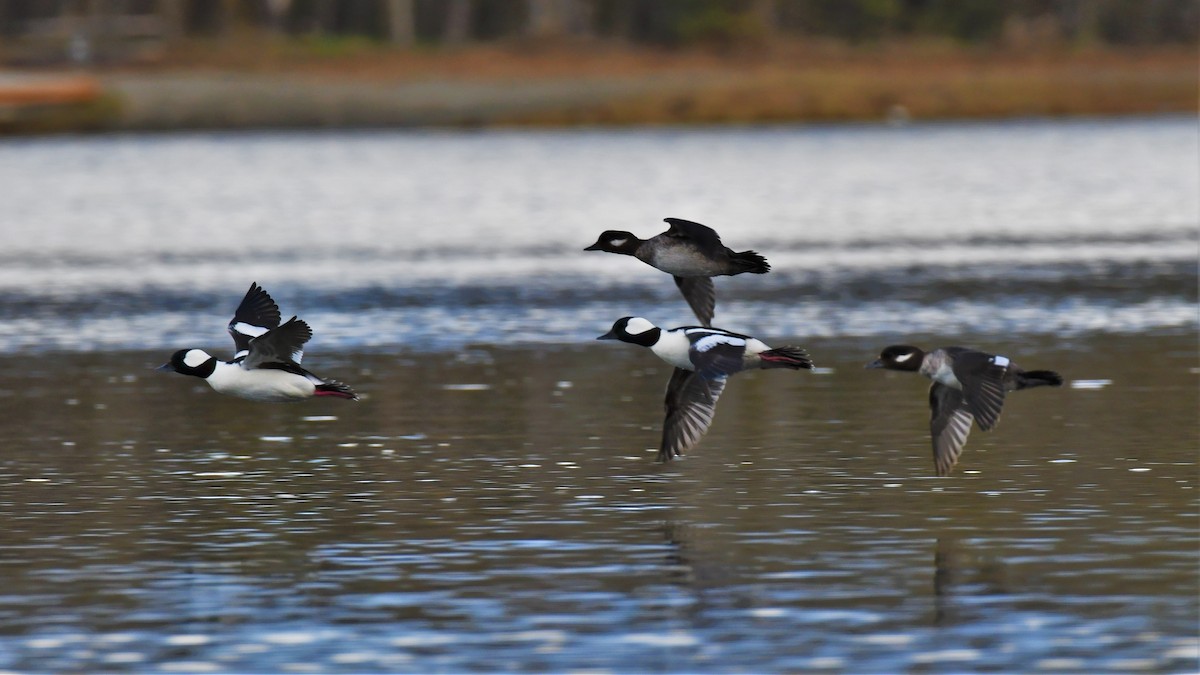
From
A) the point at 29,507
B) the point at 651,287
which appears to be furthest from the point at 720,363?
the point at 651,287

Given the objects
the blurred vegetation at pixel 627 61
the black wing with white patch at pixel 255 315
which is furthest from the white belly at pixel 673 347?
the blurred vegetation at pixel 627 61

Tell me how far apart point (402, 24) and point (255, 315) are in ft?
301

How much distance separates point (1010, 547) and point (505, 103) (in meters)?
82.8

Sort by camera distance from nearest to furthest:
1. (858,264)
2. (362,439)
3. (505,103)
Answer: (362,439) → (858,264) → (505,103)

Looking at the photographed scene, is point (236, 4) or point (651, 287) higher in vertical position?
point (236, 4)

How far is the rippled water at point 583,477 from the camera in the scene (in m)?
11.6

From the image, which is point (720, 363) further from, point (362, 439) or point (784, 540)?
point (362, 439)

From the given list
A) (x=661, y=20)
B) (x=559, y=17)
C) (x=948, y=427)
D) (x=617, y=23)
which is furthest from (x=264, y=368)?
(x=617, y=23)

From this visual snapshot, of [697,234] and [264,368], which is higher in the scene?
[697,234]

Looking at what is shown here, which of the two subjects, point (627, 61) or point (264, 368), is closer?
point (264, 368)

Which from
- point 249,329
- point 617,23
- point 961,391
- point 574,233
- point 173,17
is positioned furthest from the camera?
point 173,17

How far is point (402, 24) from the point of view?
352 feet

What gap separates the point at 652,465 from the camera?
16875 mm

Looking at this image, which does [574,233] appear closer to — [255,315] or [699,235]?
[255,315]
